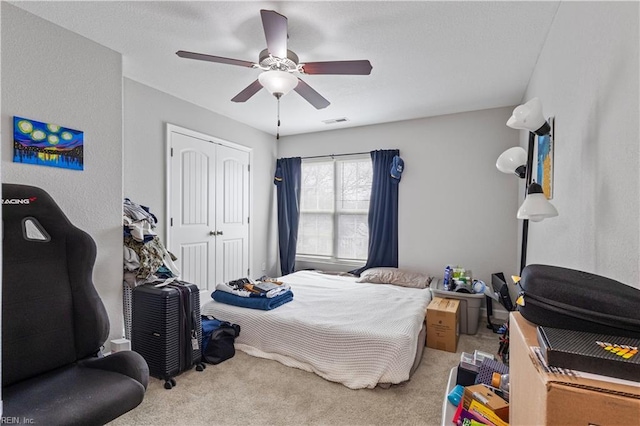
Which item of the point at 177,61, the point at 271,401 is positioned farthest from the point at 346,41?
the point at 271,401

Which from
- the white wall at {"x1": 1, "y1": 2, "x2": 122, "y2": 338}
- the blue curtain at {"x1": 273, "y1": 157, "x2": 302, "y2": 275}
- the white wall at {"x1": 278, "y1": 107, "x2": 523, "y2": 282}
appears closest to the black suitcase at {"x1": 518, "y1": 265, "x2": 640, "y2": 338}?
the white wall at {"x1": 1, "y1": 2, "x2": 122, "y2": 338}

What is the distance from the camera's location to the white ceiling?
202 cm

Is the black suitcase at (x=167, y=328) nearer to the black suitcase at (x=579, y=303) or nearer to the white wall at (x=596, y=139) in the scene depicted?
the black suitcase at (x=579, y=303)

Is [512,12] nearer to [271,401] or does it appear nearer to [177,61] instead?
[177,61]

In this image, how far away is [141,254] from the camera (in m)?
2.60

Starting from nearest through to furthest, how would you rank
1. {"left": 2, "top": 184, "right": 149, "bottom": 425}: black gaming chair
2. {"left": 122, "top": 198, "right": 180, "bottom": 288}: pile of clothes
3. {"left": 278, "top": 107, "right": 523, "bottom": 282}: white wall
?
{"left": 2, "top": 184, "right": 149, "bottom": 425}: black gaming chair < {"left": 122, "top": 198, "right": 180, "bottom": 288}: pile of clothes < {"left": 278, "top": 107, "right": 523, "bottom": 282}: white wall

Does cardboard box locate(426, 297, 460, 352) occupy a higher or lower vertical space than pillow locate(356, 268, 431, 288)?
lower

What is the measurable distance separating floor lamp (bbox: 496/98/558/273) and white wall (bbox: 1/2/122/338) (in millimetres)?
2738

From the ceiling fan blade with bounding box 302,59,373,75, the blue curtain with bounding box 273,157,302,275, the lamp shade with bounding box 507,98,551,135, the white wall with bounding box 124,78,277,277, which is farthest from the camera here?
the blue curtain with bounding box 273,157,302,275

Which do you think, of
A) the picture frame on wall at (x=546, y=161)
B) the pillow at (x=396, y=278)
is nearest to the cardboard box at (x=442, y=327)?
the pillow at (x=396, y=278)

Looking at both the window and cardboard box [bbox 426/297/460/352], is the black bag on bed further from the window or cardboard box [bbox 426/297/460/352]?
the window

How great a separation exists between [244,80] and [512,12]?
7.10ft

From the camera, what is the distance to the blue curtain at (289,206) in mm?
5039

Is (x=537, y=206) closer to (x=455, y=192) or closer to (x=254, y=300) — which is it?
(x=254, y=300)
